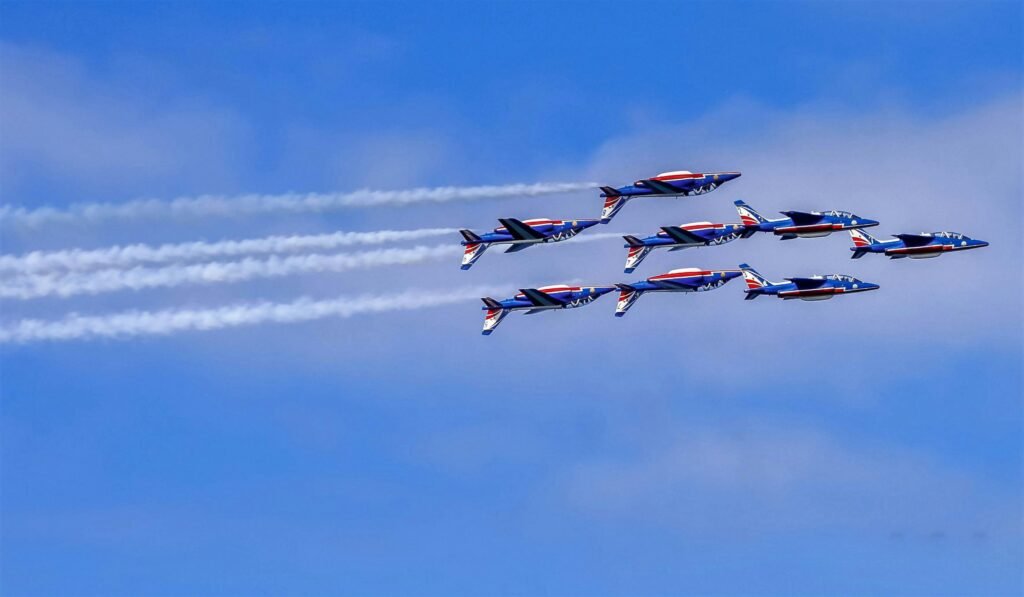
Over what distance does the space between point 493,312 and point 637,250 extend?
12.6 meters

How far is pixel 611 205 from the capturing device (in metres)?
171

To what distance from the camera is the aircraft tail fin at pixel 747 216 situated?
17412cm

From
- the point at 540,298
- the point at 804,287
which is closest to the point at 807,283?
the point at 804,287

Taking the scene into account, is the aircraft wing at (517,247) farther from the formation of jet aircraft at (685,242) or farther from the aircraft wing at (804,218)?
the aircraft wing at (804,218)

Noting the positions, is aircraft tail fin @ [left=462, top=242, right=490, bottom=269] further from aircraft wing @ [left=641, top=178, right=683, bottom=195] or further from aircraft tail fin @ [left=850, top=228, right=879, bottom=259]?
aircraft tail fin @ [left=850, top=228, right=879, bottom=259]

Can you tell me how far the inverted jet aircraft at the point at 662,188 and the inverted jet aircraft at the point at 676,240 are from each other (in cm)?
268

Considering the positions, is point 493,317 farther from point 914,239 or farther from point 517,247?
point 914,239

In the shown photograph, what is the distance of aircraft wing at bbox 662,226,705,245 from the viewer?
6752 inches

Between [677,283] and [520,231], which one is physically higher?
[520,231]

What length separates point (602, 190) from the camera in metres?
170

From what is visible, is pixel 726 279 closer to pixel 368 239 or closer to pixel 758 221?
pixel 758 221

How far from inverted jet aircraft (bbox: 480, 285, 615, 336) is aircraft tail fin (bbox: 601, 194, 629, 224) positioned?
7.59m

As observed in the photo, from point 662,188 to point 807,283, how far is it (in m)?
14.4

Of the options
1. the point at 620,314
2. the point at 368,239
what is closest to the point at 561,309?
the point at 620,314
